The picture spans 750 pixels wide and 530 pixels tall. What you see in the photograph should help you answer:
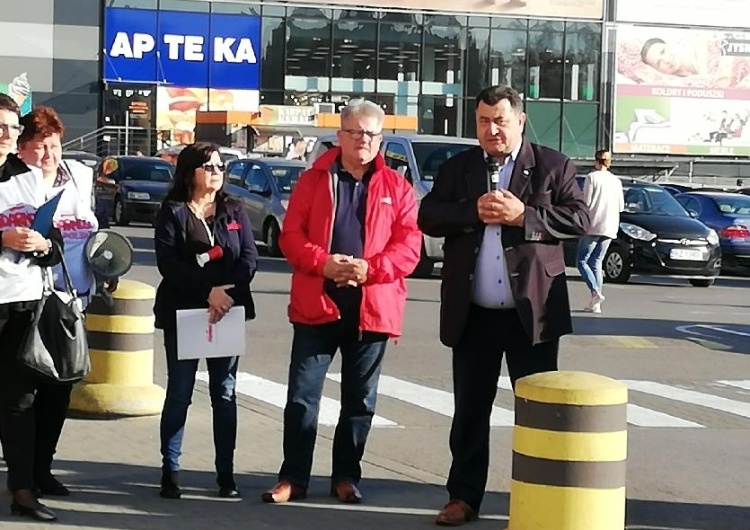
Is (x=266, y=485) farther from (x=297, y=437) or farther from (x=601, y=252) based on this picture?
(x=601, y=252)

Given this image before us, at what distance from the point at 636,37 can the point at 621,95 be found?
7.40 ft

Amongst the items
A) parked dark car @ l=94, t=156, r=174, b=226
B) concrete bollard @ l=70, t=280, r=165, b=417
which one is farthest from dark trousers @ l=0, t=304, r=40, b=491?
parked dark car @ l=94, t=156, r=174, b=226

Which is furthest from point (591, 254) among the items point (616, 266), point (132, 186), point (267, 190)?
point (132, 186)

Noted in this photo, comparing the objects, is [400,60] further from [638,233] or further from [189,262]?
[189,262]

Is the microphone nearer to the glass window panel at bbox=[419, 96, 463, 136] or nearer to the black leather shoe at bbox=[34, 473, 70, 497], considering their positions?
the black leather shoe at bbox=[34, 473, 70, 497]

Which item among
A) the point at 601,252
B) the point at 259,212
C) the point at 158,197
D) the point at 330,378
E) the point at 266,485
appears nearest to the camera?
the point at 266,485

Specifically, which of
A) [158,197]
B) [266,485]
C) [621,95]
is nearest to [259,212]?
[158,197]

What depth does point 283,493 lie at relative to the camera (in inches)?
302

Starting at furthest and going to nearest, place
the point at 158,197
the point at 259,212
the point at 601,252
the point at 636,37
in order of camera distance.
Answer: the point at 636,37 → the point at 158,197 → the point at 259,212 → the point at 601,252

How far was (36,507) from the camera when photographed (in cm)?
715

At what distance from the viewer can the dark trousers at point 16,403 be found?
716 cm

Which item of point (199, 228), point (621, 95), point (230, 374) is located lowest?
point (230, 374)

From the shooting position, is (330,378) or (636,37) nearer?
(330,378)

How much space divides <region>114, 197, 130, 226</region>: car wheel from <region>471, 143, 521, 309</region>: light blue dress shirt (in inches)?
1050
